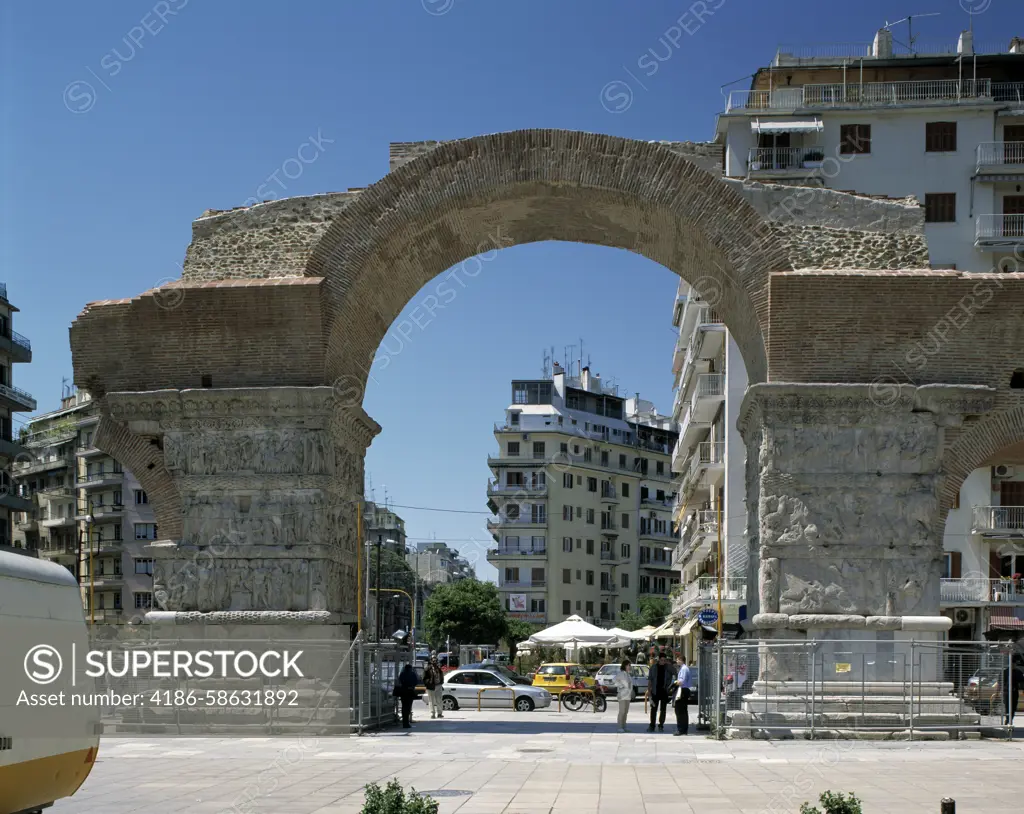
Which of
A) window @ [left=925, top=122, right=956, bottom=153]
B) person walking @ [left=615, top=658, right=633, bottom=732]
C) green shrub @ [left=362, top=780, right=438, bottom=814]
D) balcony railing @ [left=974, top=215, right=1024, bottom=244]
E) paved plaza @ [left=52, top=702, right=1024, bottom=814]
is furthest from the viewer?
window @ [left=925, top=122, right=956, bottom=153]

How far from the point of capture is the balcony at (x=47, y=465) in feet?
228

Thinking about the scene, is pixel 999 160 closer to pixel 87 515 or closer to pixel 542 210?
pixel 542 210

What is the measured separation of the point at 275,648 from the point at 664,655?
21.9 feet

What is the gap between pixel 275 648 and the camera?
19078mm

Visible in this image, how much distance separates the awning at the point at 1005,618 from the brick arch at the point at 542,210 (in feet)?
72.8

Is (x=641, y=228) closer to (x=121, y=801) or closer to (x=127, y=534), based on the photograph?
(x=121, y=801)

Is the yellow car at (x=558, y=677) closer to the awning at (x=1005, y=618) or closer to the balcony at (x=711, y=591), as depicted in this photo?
the balcony at (x=711, y=591)

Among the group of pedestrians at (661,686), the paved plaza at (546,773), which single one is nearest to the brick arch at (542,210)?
the group of pedestrians at (661,686)

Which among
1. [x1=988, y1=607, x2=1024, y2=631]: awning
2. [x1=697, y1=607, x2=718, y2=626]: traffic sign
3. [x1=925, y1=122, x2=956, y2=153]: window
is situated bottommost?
[x1=988, y1=607, x2=1024, y2=631]: awning

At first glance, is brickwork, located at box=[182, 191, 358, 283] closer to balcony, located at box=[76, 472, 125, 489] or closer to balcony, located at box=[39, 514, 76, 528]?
balcony, located at box=[76, 472, 125, 489]

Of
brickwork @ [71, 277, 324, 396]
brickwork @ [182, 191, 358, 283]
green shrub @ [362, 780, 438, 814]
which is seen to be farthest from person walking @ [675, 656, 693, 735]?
green shrub @ [362, 780, 438, 814]

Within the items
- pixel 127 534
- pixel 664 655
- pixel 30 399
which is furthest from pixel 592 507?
pixel 664 655

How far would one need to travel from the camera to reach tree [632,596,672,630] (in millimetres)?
72500

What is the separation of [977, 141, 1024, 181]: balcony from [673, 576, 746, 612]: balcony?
571 inches
